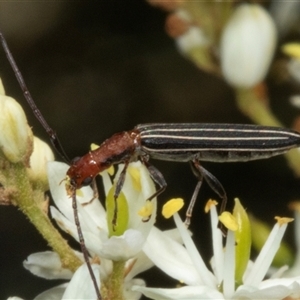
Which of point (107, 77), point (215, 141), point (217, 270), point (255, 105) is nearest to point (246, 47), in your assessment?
point (255, 105)

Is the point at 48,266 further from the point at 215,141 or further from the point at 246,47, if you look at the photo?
the point at 246,47

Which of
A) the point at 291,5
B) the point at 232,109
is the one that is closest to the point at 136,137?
the point at 291,5

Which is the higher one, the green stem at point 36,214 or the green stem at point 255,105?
the green stem at point 255,105

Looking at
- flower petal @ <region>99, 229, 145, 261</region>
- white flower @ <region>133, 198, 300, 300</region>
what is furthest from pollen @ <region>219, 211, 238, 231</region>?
flower petal @ <region>99, 229, 145, 261</region>

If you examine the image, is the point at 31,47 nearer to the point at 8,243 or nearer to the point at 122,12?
the point at 122,12

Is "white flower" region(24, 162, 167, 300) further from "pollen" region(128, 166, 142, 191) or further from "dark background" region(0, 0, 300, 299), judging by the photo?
"dark background" region(0, 0, 300, 299)

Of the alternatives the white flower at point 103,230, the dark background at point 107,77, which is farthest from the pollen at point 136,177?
the dark background at point 107,77

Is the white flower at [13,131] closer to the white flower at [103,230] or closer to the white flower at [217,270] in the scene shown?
the white flower at [103,230]
